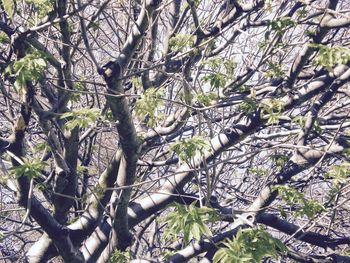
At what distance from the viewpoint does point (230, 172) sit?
7.18 metres

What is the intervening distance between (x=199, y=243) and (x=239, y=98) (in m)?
1.20

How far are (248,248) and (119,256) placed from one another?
1.95 metres

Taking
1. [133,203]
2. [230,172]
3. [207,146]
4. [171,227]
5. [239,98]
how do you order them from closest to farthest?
1. [171,227]
2. [207,146]
3. [239,98]
4. [133,203]
5. [230,172]

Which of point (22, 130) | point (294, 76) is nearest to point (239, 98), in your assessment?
point (294, 76)

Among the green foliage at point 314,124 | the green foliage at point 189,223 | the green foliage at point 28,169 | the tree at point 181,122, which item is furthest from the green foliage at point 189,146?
the green foliage at point 28,169

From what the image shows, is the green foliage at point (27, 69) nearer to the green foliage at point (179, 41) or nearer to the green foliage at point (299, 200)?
the green foliage at point (179, 41)

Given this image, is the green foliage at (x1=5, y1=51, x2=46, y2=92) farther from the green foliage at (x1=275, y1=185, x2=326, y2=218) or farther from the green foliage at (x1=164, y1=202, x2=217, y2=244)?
the green foliage at (x1=275, y1=185, x2=326, y2=218)

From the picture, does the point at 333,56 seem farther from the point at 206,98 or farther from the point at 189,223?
the point at 189,223

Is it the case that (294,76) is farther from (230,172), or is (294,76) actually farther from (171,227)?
(230,172)

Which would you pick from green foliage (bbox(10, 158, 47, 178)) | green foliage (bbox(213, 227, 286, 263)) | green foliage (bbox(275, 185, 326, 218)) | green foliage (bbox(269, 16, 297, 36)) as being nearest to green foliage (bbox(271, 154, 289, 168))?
green foliage (bbox(275, 185, 326, 218))

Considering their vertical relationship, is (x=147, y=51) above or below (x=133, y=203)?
above

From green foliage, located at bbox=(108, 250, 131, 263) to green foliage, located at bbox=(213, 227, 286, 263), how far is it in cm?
181

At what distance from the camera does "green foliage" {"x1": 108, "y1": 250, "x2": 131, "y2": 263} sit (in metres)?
4.78

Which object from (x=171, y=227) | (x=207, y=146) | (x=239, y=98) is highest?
(x=239, y=98)
